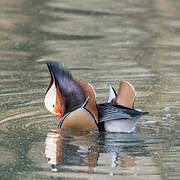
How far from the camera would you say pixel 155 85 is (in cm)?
866

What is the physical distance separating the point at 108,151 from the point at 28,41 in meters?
4.84

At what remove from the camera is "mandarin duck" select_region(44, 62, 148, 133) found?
705 cm

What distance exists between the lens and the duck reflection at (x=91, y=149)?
6.29 metres

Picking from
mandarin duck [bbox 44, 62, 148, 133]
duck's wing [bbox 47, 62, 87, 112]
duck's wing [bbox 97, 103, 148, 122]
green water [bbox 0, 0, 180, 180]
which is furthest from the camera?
duck's wing [bbox 47, 62, 87, 112]

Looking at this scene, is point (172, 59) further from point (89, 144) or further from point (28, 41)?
point (89, 144)

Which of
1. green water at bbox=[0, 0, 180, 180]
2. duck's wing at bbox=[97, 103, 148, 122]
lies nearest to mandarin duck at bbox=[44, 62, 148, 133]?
duck's wing at bbox=[97, 103, 148, 122]

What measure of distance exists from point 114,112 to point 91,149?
1.59ft

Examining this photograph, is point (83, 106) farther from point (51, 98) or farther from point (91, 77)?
point (91, 77)

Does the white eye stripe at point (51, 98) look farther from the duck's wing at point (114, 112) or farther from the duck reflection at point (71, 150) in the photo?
the duck's wing at point (114, 112)

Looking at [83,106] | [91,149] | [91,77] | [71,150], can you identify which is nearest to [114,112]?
[83,106]

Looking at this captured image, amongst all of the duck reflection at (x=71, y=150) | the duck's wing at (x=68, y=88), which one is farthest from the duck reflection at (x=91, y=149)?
the duck's wing at (x=68, y=88)

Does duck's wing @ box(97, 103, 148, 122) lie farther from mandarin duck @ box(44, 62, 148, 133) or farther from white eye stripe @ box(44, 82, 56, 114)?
white eye stripe @ box(44, 82, 56, 114)

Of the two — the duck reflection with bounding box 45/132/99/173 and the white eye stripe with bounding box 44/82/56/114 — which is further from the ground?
the white eye stripe with bounding box 44/82/56/114

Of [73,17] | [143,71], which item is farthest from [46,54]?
[73,17]
